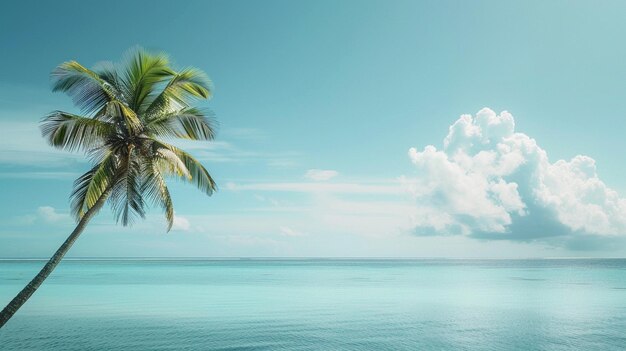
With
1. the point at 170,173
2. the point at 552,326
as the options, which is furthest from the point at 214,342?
the point at 552,326

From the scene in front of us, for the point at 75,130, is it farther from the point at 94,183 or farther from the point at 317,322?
the point at 317,322

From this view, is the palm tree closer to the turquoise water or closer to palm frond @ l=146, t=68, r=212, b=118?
palm frond @ l=146, t=68, r=212, b=118

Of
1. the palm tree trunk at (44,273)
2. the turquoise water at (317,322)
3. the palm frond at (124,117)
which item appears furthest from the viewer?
the turquoise water at (317,322)

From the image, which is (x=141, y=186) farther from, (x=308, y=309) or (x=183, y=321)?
(x=308, y=309)

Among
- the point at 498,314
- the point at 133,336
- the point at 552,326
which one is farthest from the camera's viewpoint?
the point at 498,314

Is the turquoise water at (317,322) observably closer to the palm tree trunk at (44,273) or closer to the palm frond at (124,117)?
the palm tree trunk at (44,273)

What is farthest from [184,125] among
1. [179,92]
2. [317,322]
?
[317,322]

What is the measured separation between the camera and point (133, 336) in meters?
19.7

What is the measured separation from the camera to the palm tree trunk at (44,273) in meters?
11.2

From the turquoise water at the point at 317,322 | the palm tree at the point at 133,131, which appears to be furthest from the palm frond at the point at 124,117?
the turquoise water at the point at 317,322

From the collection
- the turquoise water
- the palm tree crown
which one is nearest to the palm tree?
the palm tree crown

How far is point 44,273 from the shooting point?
11.9 metres

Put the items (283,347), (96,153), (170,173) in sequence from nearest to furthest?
(96,153)
(170,173)
(283,347)

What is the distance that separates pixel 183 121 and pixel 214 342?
926 centimetres
